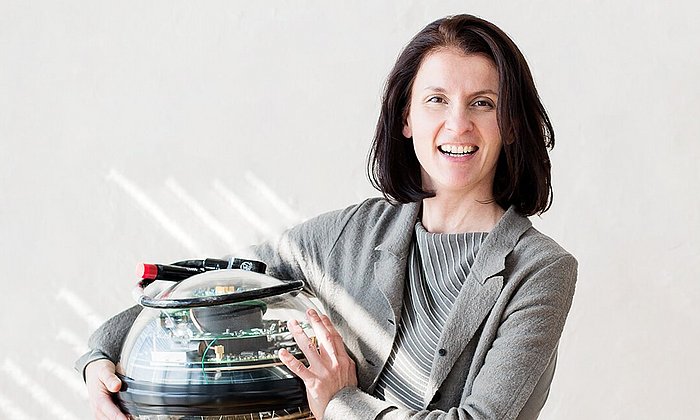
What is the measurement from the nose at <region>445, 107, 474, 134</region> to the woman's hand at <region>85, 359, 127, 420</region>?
693 millimetres

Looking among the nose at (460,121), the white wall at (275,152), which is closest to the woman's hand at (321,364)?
the nose at (460,121)

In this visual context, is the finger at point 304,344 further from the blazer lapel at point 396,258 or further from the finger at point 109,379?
the finger at point 109,379

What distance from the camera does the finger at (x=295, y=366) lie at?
1.57 meters

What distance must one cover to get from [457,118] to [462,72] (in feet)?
0.26

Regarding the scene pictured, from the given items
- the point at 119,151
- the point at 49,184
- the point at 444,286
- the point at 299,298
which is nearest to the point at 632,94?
the point at 444,286

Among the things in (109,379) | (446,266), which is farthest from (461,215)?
(109,379)

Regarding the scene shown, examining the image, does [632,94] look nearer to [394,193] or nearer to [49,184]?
[394,193]

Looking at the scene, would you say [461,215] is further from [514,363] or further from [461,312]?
[514,363]

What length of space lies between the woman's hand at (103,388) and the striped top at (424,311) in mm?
443

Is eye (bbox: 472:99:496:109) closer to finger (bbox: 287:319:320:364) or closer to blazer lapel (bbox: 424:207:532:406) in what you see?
blazer lapel (bbox: 424:207:532:406)

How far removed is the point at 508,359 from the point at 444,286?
21 cm

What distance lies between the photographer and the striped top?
173cm

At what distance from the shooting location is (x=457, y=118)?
Answer: 1693 mm

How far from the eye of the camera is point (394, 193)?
1.90 m
